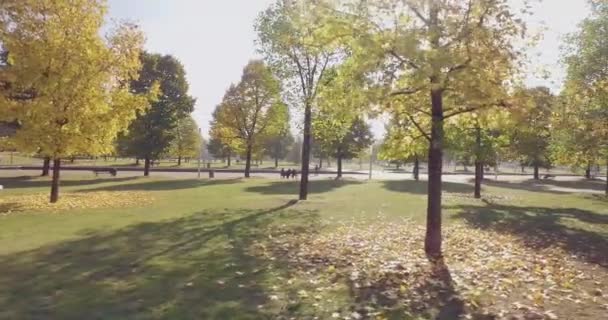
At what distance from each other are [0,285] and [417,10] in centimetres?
931

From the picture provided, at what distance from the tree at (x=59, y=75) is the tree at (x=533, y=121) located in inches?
626

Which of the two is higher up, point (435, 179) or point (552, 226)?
point (435, 179)

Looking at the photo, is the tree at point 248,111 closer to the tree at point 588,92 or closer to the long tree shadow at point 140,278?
the tree at point 588,92

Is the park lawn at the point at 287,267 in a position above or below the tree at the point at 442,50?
below

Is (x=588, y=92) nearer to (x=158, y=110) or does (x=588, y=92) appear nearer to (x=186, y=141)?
(x=158, y=110)

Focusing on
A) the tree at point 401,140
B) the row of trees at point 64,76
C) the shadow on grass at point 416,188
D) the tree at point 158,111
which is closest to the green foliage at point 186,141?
the tree at point 158,111

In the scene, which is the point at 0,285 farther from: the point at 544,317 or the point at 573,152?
the point at 573,152

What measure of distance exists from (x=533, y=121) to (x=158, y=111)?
39.5 m

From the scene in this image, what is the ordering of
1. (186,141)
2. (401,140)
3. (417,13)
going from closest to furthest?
(417,13), (401,140), (186,141)

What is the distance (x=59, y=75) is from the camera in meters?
18.2

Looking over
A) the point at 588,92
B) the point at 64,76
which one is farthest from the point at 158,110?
the point at 588,92

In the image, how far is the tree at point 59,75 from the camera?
17953 mm

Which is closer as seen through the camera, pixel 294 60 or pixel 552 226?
pixel 552 226

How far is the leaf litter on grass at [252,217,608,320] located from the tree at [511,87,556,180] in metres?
3.17
